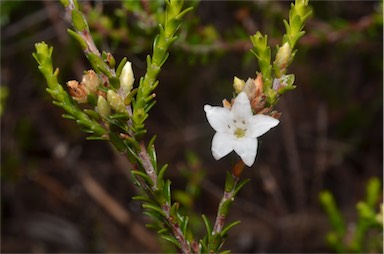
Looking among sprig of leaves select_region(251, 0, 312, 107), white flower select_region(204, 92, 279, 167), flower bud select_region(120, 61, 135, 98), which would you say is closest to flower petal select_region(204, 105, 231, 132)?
white flower select_region(204, 92, 279, 167)

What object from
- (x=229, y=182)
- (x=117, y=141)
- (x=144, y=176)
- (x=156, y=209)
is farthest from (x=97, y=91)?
(x=229, y=182)

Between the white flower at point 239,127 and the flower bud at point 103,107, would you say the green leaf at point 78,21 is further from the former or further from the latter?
the white flower at point 239,127

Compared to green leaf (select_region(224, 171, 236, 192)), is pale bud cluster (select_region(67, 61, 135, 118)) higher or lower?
higher

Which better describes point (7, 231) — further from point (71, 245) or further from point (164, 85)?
point (164, 85)

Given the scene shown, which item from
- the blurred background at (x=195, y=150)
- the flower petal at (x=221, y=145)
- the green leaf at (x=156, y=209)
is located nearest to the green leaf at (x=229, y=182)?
the flower petal at (x=221, y=145)

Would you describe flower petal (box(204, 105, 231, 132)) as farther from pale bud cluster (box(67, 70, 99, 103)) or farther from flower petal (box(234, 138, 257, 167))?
pale bud cluster (box(67, 70, 99, 103))

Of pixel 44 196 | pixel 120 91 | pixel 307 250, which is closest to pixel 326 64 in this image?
pixel 307 250
